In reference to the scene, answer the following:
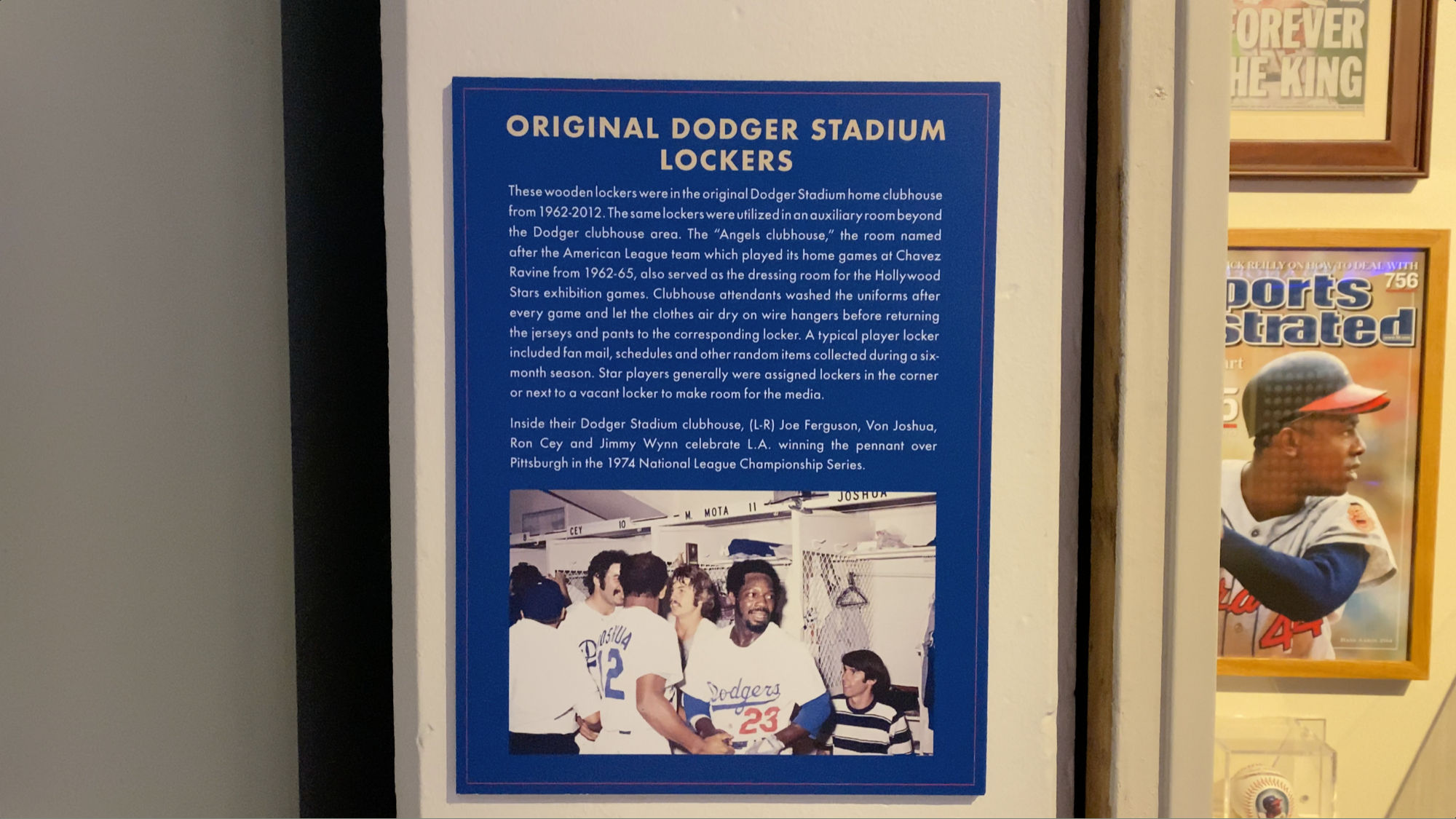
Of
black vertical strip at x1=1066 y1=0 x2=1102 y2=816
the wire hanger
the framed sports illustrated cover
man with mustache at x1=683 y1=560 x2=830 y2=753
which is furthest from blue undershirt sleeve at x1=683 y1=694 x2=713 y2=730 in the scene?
the framed sports illustrated cover

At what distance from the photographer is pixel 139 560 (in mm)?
524

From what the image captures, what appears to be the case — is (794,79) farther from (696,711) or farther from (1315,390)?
(1315,390)

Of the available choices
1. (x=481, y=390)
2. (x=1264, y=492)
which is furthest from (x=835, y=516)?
(x=1264, y=492)

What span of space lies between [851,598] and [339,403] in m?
0.48

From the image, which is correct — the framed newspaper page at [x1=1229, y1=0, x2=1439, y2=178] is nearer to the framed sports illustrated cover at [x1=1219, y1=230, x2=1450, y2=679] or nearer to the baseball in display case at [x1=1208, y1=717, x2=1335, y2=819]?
the framed sports illustrated cover at [x1=1219, y1=230, x2=1450, y2=679]

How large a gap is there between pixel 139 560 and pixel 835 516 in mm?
482

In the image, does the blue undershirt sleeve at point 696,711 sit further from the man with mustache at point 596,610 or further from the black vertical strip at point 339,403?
the black vertical strip at point 339,403

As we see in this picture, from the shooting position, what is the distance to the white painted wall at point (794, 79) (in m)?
0.60

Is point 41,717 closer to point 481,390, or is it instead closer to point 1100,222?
point 481,390

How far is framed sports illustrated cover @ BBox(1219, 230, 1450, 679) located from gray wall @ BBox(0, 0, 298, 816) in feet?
3.92

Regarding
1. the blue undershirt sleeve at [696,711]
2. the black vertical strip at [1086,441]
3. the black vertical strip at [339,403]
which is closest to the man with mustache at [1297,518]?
the black vertical strip at [1086,441]

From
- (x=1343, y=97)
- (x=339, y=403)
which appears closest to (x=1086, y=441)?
(x=339, y=403)

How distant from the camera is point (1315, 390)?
1.15 meters

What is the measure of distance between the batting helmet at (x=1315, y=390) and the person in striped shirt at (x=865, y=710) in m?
0.87
